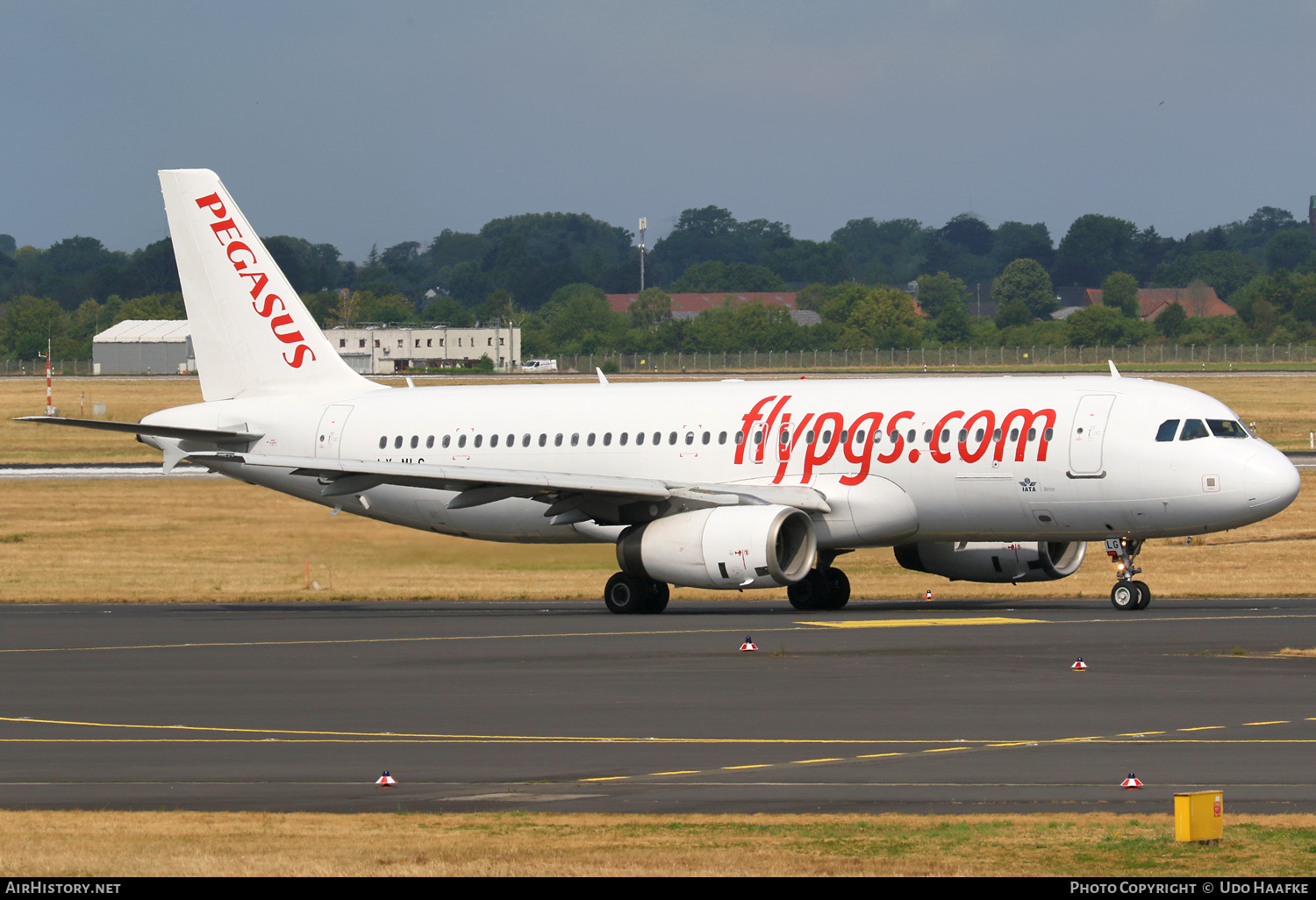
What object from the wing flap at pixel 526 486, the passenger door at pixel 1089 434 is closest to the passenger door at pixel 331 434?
the wing flap at pixel 526 486

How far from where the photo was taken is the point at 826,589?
38562mm

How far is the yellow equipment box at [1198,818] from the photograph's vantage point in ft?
42.7

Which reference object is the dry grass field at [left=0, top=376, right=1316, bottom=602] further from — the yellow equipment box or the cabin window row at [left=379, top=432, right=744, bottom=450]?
the yellow equipment box

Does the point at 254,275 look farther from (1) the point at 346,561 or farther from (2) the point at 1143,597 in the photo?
(2) the point at 1143,597

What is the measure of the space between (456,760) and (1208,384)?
96.8 m

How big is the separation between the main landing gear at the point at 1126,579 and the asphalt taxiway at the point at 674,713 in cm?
57

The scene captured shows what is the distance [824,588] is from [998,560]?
12.4ft

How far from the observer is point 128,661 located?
2908 cm

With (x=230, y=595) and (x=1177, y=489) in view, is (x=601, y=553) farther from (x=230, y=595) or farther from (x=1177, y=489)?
(x=1177, y=489)

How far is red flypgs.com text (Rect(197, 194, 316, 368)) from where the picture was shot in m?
44.8

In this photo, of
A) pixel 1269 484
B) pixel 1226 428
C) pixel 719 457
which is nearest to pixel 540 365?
pixel 719 457

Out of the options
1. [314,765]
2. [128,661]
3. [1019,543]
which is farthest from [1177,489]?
[314,765]

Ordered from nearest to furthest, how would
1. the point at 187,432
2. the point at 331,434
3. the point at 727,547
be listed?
the point at 727,547 < the point at 187,432 < the point at 331,434

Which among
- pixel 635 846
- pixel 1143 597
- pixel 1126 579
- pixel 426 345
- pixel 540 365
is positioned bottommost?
pixel 1143 597
